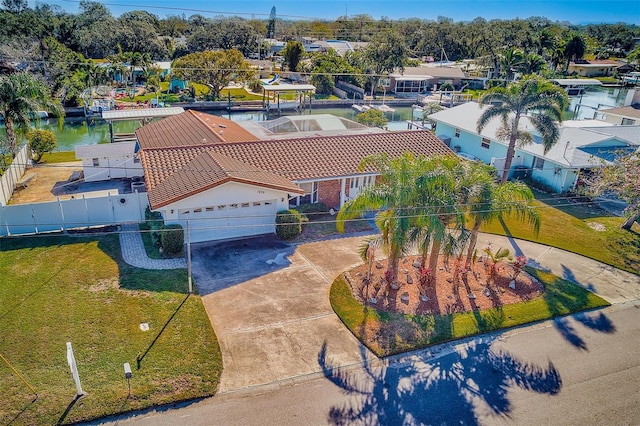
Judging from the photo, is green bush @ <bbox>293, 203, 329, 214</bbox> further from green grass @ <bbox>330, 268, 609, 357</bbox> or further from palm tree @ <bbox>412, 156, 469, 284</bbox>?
palm tree @ <bbox>412, 156, 469, 284</bbox>

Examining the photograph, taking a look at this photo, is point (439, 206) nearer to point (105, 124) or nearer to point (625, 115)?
point (625, 115)

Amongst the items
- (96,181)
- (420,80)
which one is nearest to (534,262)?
(96,181)

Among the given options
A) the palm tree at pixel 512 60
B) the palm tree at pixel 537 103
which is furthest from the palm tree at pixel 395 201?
the palm tree at pixel 512 60

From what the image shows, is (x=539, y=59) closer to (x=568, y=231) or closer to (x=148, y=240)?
(x=568, y=231)

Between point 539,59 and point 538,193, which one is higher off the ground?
point 539,59

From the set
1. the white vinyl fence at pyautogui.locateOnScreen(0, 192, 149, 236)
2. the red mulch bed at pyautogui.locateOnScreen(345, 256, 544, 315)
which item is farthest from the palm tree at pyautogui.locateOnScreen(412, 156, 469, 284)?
the white vinyl fence at pyautogui.locateOnScreen(0, 192, 149, 236)

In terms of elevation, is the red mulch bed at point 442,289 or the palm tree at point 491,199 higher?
the palm tree at point 491,199

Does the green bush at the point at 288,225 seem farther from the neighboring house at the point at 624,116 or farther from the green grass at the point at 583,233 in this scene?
the neighboring house at the point at 624,116

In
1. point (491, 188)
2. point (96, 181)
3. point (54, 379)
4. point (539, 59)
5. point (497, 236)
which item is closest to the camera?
point (54, 379)
